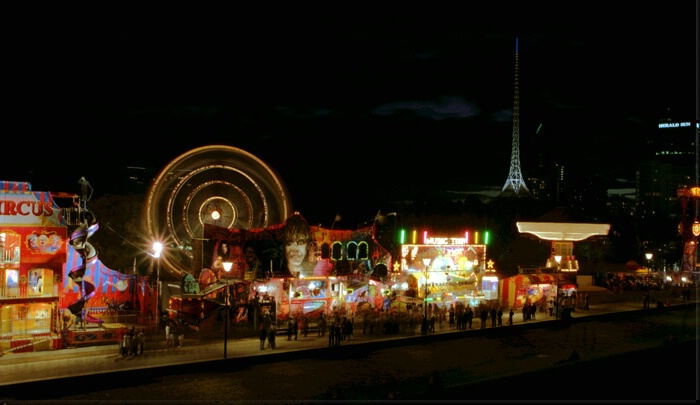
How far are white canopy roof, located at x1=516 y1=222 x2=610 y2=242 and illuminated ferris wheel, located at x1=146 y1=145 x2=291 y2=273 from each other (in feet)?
58.5

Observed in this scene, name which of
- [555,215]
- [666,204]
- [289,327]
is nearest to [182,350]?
[289,327]

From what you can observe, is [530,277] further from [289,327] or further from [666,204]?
[666,204]

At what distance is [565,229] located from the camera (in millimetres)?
43750

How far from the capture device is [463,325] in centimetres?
3266

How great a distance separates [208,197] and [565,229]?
80.4ft

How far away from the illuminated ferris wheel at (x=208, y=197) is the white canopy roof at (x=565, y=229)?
702 inches

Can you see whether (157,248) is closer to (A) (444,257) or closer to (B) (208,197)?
(B) (208,197)

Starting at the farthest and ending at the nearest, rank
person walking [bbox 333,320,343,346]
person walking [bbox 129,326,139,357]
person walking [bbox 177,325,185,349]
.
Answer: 1. person walking [bbox 333,320,343,346]
2. person walking [bbox 177,325,185,349]
3. person walking [bbox 129,326,139,357]

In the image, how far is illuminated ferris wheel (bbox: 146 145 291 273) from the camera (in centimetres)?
3466

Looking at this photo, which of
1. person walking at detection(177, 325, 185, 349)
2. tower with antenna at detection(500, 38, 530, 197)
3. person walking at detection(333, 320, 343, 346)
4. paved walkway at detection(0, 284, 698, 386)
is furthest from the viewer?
tower with antenna at detection(500, 38, 530, 197)

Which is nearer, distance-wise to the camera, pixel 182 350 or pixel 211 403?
pixel 211 403

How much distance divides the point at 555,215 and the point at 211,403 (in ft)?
107

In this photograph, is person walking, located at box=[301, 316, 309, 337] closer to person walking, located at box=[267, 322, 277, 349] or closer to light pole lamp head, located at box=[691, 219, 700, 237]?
person walking, located at box=[267, 322, 277, 349]

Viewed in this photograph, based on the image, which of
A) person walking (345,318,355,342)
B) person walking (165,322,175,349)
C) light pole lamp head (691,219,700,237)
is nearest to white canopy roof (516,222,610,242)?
person walking (345,318,355,342)
